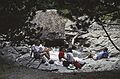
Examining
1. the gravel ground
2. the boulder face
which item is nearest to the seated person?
the gravel ground

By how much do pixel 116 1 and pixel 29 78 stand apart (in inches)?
126

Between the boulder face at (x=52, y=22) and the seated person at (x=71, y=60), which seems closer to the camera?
the seated person at (x=71, y=60)

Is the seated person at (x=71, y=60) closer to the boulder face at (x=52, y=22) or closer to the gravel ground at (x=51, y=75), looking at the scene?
the gravel ground at (x=51, y=75)

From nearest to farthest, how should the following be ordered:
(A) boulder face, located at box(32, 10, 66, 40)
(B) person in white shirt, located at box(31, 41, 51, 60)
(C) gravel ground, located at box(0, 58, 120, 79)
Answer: (C) gravel ground, located at box(0, 58, 120, 79) < (B) person in white shirt, located at box(31, 41, 51, 60) < (A) boulder face, located at box(32, 10, 66, 40)

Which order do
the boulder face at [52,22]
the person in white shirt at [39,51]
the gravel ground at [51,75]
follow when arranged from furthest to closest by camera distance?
the boulder face at [52,22] < the person in white shirt at [39,51] < the gravel ground at [51,75]

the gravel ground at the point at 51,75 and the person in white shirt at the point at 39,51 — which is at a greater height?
the person in white shirt at the point at 39,51

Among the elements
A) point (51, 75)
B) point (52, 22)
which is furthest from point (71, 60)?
point (52, 22)

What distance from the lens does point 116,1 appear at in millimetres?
7891

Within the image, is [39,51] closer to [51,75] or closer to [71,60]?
[71,60]

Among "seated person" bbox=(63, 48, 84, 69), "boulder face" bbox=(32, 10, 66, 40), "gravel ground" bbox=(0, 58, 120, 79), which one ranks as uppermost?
"boulder face" bbox=(32, 10, 66, 40)

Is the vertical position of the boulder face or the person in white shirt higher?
the boulder face

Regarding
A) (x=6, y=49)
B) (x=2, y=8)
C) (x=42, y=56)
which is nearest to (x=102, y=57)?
(x=42, y=56)

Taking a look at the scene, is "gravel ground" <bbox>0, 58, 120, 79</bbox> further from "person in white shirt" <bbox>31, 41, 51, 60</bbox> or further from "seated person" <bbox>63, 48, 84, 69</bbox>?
"seated person" <bbox>63, 48, 84, 69</bbox>

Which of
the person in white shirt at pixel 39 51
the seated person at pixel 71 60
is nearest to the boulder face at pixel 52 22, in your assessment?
the person in white shirt at pixel 39 51
